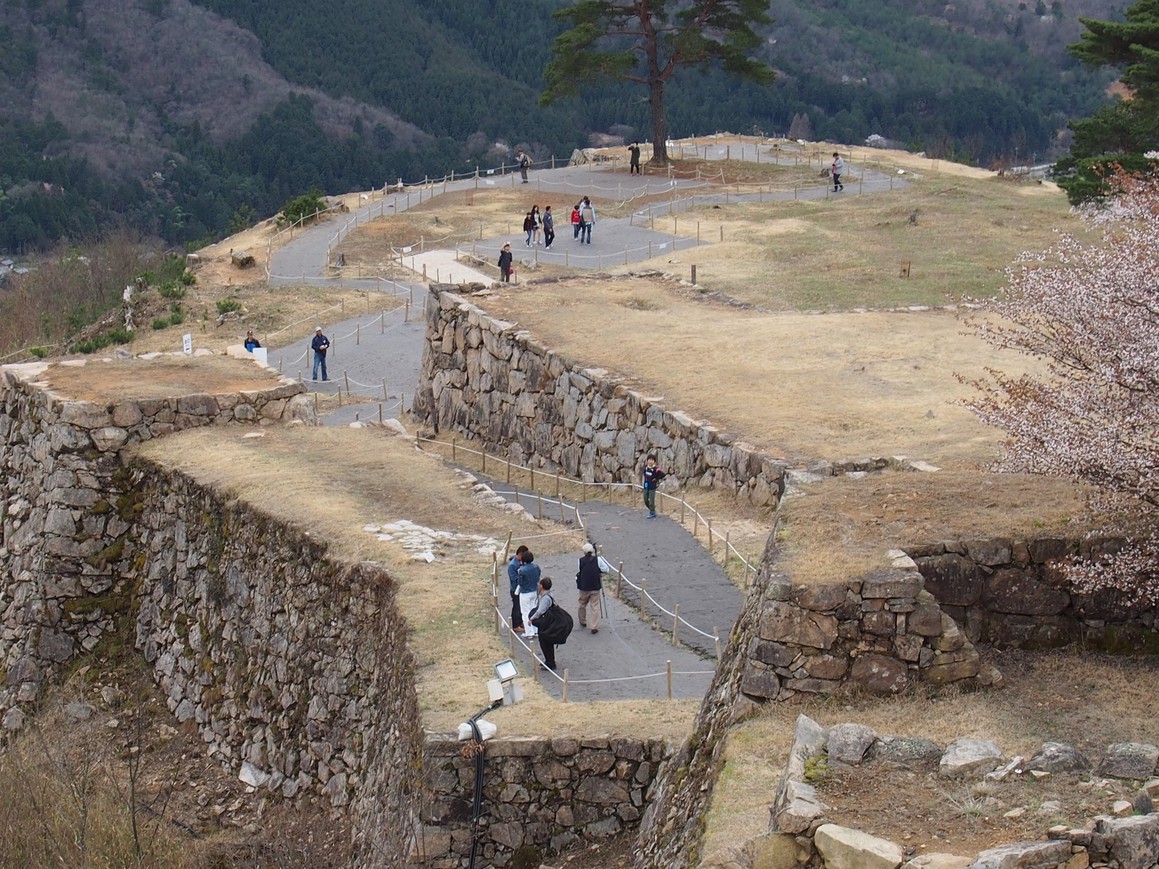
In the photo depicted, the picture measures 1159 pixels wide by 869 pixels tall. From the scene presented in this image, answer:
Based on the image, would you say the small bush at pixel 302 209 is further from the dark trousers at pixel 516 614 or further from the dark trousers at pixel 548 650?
the dark trousers at pixel 548 650

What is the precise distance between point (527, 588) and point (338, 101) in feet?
371

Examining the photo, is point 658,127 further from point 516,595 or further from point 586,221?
point 516,595

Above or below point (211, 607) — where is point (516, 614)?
above

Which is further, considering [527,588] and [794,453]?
[794,453]

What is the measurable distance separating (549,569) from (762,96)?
11668 cm

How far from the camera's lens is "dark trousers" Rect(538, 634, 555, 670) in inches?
676

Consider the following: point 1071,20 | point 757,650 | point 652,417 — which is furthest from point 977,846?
point 1071,20

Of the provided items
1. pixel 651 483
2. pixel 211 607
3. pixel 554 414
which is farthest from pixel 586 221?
pixel 211 607

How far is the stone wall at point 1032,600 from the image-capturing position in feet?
46.1

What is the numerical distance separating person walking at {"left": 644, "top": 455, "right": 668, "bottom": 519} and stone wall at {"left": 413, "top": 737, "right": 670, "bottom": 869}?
28.4ft

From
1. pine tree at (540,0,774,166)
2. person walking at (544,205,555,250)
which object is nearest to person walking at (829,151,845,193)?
pine tree at (540,0,774,166)

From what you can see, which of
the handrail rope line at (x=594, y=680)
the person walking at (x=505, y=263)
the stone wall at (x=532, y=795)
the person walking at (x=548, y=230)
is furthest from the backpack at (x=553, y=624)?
the person walking at (x=548, y=230)

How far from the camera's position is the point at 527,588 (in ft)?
57.6

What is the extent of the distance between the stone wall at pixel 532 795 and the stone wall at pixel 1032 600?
3182 mm
